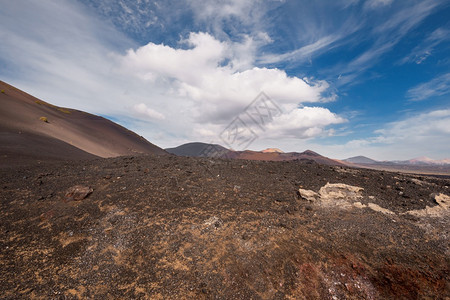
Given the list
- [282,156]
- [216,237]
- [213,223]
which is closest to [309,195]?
[213,223]

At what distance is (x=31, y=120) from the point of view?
2534 centimetres

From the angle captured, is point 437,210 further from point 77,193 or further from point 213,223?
point 77,193

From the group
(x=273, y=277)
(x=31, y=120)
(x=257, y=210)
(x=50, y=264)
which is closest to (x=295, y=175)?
(x=257, y=210)

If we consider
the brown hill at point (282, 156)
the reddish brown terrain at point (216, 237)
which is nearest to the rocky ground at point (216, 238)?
the reddish brown terrain at point (216, 237)

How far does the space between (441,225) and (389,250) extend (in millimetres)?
2961

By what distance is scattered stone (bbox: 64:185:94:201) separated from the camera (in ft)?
23.8

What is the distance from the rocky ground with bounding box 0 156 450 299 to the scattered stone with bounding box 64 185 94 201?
0.13 ft

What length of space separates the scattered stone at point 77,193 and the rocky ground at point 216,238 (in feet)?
0.13

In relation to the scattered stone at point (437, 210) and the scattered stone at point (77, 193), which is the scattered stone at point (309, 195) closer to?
the scattered stone at point (437, 210)

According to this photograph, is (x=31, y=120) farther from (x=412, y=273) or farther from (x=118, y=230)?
(x=412, y=273)

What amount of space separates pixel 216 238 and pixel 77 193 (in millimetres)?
5816

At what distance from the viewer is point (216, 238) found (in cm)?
576

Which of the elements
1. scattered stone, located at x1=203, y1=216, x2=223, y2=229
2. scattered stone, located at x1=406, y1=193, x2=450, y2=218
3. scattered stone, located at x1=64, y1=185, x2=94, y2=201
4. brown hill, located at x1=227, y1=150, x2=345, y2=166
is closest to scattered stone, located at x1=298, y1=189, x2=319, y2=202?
scattered stone, located at x1=406, y1=193, x2=450, y2=218

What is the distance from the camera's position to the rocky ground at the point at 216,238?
4.59 meters
